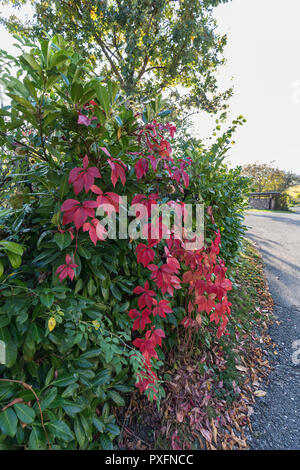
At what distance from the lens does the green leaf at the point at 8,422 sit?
31.3 inches

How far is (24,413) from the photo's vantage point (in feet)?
2.78

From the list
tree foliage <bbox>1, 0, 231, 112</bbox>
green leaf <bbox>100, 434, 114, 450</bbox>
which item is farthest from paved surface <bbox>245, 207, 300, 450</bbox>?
tree foliage <bbox>1, 0, 231, 112</bbox>

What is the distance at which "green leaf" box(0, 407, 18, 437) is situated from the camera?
80 centimetres

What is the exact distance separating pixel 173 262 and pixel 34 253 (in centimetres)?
68

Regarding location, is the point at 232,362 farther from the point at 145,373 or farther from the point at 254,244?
→ the point at 254,244

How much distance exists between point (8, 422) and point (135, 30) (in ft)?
25.2

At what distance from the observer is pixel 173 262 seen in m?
1.21

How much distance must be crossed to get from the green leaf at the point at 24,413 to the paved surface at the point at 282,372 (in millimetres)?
1359

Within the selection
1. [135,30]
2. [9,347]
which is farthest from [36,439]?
[135,30]

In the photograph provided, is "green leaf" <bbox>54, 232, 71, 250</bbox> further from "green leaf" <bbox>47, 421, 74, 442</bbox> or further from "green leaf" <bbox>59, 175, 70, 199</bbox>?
"green leaf" <bbox>47, 421, 74, 442</bbox>

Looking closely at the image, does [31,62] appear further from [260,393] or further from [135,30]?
[135,30]

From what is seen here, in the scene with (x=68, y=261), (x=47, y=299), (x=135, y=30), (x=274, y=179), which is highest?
(x=135, y=30)

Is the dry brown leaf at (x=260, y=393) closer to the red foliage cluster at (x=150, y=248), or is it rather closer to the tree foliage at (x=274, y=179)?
the red foliage cluster at (x=150, y=248)
